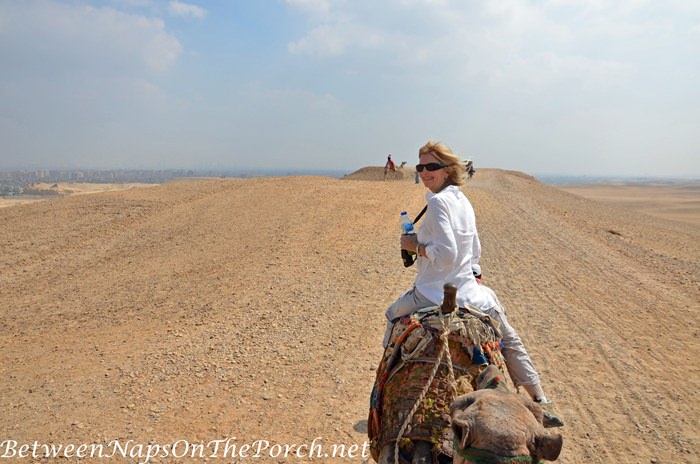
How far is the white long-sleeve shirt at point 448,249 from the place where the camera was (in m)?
3.35

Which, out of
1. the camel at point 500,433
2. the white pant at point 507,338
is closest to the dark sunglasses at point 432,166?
the white pant at point 507,338

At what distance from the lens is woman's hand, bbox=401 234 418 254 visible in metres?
3.62

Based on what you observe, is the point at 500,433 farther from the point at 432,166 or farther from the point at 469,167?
the point at 469,167

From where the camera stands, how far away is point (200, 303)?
923cm

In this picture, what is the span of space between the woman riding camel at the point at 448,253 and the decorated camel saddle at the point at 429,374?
7.0 inches

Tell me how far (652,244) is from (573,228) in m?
3.27

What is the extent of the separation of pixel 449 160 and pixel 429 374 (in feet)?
5.33

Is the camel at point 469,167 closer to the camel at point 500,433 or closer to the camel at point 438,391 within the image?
the camel at point 438,391

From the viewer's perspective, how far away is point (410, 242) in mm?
3645

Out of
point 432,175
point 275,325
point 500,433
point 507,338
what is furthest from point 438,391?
point 275,325

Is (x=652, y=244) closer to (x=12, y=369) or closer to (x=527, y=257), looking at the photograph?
(x=527, y=257)

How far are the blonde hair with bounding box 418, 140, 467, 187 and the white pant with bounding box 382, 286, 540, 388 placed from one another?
897 millimetres

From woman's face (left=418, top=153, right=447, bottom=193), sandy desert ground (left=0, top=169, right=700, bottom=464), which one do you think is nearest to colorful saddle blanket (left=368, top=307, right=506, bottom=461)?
woman's face (left=418, top=153, right=447, bottom=193)

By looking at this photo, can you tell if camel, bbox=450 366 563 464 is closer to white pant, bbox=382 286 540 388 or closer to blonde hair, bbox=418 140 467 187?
white pant, bbox=382 286 540 388
